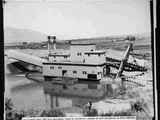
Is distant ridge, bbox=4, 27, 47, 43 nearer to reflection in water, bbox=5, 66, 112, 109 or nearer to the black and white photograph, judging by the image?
the black and white photograph

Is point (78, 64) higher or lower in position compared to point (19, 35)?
lower

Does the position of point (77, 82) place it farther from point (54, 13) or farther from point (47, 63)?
point (54, 13)

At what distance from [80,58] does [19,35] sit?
0.61 metres

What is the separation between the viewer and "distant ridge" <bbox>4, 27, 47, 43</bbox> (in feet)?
7.06

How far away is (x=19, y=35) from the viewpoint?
2152mm

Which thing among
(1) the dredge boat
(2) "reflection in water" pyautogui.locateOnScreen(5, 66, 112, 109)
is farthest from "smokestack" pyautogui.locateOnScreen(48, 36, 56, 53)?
(2) "reflection in water" pyautogui.locateOnScreen(5, 66, 112, 109)

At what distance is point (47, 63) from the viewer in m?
2.21

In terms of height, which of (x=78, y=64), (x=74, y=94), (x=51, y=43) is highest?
(x=51, y=43)

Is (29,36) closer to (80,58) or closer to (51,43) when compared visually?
(51,43)

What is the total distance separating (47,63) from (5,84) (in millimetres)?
434

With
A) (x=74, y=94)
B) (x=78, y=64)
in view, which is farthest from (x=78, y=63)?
(x=74, y=94)

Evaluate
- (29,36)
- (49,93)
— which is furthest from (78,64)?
(29,36)

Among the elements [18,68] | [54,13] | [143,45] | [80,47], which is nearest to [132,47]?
[143,45]

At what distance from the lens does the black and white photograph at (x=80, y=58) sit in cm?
216
